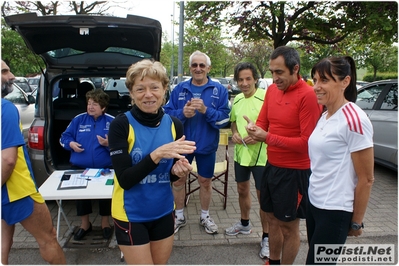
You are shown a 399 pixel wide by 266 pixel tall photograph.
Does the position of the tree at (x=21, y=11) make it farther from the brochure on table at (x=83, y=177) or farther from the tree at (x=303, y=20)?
the brochure on table at (x=83, y=177)

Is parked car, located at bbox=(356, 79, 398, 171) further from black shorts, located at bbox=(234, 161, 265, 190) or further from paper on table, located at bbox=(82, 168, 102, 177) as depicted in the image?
paper on table, located at bbox=(82, 168, 102, 177)

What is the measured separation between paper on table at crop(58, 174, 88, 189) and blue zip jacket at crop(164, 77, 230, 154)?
3.82ft

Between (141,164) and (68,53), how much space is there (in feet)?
9.64

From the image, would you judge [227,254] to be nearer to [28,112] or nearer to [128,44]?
[128,44]

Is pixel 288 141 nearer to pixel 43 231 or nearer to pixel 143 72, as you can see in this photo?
pixel 143 72

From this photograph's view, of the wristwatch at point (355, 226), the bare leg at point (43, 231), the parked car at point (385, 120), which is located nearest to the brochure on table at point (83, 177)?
the bare leg at point (43, 231)

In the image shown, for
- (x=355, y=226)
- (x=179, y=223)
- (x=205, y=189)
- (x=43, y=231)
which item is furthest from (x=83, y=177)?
(x=355, y=226)

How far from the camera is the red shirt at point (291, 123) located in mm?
2127

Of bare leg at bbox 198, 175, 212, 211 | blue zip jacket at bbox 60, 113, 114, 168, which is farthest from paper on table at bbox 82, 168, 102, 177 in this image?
bare leg at bbox 198, 175, 212, 211

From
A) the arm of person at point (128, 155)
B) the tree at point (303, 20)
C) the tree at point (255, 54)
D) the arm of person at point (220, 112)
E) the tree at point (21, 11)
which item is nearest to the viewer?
the arm of person at point (128, 155)

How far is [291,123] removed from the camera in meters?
2.23

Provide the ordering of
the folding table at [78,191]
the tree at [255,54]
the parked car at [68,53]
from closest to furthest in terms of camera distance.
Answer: the folding table at [78,191]
the parked car at [68,53]
the tree at [255,54]

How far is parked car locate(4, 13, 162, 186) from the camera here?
268cm

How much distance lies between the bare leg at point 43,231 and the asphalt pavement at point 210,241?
626 mm
